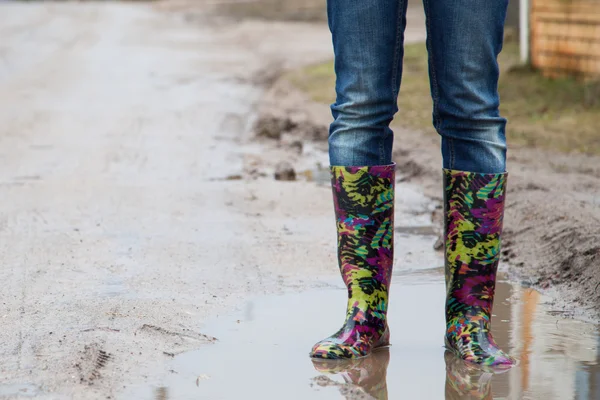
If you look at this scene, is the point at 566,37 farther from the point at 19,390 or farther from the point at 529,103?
the point at 19,390

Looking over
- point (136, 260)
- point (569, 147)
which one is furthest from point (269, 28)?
point (136, 260)

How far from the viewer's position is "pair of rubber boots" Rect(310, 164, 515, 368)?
235 cm

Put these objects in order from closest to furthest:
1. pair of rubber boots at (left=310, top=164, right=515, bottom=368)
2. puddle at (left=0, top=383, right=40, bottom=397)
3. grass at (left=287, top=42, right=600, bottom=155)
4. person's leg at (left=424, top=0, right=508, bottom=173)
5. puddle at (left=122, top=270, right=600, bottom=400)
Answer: puddle at (left=0, top=383, right=40, bottom=397) → puddle at (left=122, top=270, right=600, bottom=400) → person's leg at (left=424, top=0, right=508, bottom=173) → pair of rubber boots at (left=310, top=164, right=515, bottom=368) → grass at (left=287, top=42, right=600, bottom=155)

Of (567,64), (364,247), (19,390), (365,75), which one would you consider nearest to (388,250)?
(364,247)

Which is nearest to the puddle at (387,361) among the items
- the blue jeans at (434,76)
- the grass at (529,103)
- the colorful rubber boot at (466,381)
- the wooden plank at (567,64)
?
the colorful rubber boot at (466,381)

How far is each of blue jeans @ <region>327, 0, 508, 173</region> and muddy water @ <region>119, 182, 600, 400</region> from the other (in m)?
0.50

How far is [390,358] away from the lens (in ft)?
7.82

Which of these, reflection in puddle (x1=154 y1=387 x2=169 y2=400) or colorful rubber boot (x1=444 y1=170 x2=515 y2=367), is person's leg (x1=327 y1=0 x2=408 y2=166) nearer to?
colorful rubber boot (x1=444 y1=170 x2=515 y2=367)

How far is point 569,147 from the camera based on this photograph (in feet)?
19.1

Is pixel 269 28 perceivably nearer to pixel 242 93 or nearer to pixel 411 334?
pixel 242 93

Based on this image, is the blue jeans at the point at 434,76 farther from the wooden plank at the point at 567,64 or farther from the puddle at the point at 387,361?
the wooden plank at the point at 567,64

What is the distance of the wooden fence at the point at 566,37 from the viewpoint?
887 cm

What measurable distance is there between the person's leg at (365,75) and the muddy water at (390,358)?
20.1 inches

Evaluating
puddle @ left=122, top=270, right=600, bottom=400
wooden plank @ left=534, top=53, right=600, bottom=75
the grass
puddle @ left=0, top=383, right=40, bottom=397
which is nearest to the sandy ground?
puddle @ left=0, top=383, right=40, bottom=397
